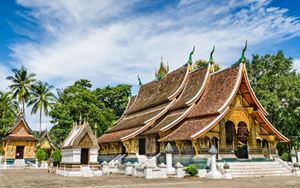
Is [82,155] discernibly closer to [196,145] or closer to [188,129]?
[188,129]

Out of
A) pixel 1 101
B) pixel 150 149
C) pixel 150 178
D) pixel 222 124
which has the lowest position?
pixel 150 178

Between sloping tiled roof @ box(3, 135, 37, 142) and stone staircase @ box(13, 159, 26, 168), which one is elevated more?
sloping tiled roof @ box(3, 135, 37, 142)

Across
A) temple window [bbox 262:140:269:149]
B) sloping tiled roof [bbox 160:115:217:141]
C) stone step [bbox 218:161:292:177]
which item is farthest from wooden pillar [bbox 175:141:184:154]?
temple window [bbox 262:140:269:149]

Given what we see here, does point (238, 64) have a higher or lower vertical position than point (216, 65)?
lower

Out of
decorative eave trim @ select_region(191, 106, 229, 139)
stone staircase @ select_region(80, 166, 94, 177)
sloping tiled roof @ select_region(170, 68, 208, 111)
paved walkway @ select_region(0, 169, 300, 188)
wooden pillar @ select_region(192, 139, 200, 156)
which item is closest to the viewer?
paved walkway @ select_region(0, 169, 300, 188)

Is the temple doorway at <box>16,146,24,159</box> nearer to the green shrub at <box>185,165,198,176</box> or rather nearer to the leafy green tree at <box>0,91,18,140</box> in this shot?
the leafy green tree at <box>0,91,18,140</box>

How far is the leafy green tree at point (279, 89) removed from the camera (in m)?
26.9

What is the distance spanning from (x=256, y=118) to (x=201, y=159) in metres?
5.12

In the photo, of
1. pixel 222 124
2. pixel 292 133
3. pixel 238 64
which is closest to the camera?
pixel 222 124

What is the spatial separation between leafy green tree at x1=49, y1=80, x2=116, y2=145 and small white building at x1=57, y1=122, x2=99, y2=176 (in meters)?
12.6

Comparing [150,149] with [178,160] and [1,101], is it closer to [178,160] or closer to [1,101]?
[178,160]

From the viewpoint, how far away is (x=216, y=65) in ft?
128

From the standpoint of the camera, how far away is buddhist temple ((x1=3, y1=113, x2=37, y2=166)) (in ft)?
110

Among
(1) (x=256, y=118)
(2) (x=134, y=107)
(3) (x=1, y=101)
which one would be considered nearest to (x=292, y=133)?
(1) (x=256, y=118)
